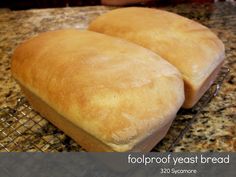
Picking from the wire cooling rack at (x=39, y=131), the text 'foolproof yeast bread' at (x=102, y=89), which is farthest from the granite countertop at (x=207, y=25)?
the text 'foolproof yeast bread' at (x=102, y=89)

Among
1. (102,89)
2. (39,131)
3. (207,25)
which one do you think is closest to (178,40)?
(102,89)

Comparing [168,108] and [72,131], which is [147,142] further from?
[72,131]

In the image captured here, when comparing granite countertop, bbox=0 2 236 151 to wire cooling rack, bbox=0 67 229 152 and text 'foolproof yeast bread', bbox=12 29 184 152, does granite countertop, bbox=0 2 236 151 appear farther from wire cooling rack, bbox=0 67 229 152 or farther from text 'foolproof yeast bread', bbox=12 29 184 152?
text 'foolproof yeast bread', bbox=12 29 184 152

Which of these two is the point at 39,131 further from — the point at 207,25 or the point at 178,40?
the point at 207,25

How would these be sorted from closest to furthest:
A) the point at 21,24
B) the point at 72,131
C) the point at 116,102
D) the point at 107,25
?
the point at 116,102 < the point at 72,131 < the point at 107,25 < the point at 21,24

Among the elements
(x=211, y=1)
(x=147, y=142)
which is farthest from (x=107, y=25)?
(x=211, y=1)

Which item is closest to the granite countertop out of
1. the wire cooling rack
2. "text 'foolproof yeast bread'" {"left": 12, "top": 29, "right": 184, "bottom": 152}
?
the wire cooling rack
